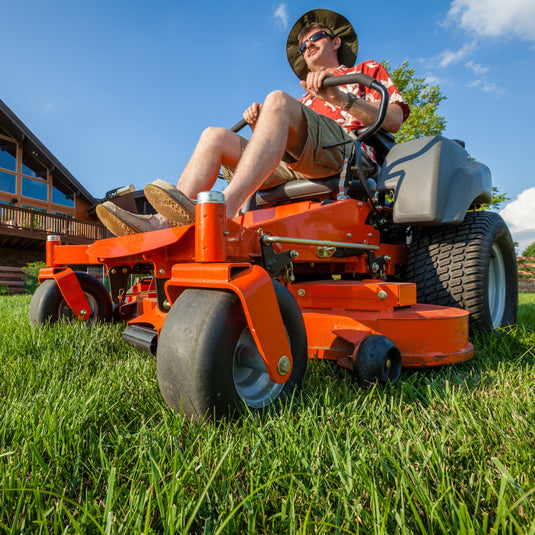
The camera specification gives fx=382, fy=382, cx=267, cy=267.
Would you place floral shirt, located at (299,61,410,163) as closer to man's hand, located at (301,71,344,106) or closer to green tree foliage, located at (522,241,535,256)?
man's hand, located at (301,71,344,106)

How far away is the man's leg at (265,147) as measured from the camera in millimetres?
1596

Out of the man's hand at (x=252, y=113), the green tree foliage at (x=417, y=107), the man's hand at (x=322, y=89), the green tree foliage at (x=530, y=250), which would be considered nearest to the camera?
the man's hand at (x=322, y=89)

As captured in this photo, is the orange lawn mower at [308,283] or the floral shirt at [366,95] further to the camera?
the floral shirt at [366,95]

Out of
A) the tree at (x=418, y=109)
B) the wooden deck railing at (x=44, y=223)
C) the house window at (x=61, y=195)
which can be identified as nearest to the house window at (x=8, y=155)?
the house window at (x=61, y=195)

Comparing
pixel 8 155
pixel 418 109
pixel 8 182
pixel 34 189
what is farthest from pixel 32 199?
pixel 418 109

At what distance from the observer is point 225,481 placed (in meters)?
0.76

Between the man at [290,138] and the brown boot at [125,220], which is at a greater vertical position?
the man at [290,138]

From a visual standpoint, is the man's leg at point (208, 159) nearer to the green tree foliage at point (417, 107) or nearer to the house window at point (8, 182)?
Answer: the green tree foliage at point (417, 107)

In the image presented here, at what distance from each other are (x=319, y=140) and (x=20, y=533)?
1.93 metres

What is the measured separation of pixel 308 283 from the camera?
1846mm

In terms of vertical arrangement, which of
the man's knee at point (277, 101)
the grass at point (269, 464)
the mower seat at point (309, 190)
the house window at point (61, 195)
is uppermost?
the house window at point (61, 195)

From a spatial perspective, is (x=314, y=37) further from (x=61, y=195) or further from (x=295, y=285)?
(x=61, y=195)

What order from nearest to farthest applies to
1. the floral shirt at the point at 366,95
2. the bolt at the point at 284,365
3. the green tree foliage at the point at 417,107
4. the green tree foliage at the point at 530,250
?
the bolt at the point at 284,365 → the floral shirt at the point at 366,95 → the green tree foliage at the point at 417,107 → the green tree foliage at the point at 530,250

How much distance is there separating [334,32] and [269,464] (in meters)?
3.11
